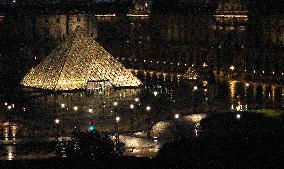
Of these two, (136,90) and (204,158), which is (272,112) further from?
(204,158)

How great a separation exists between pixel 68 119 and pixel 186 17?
4865cm

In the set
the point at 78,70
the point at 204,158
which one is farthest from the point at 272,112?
the point at 78,70

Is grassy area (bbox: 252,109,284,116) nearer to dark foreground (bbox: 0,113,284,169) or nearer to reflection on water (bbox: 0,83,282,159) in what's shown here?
reflection on water (bbox: 0,83,282,159)

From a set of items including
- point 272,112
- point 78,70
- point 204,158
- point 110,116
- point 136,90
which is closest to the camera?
point 204,158

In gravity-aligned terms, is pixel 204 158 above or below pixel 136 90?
above

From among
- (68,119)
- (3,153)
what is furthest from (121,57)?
(3,153)

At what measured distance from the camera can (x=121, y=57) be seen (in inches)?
3295

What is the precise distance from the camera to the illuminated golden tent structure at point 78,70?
5425 cm

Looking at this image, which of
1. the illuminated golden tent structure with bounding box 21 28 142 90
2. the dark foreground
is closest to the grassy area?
the dark foreground

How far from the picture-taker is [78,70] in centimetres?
5547

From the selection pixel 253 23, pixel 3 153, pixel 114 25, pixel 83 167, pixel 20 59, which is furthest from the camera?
pixel 114 25

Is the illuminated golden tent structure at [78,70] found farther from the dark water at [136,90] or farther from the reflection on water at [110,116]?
the reflection on water at [110,116]

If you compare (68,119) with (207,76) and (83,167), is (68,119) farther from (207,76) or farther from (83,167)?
(207,76)

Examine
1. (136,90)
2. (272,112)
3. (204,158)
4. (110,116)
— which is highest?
(204,158)
